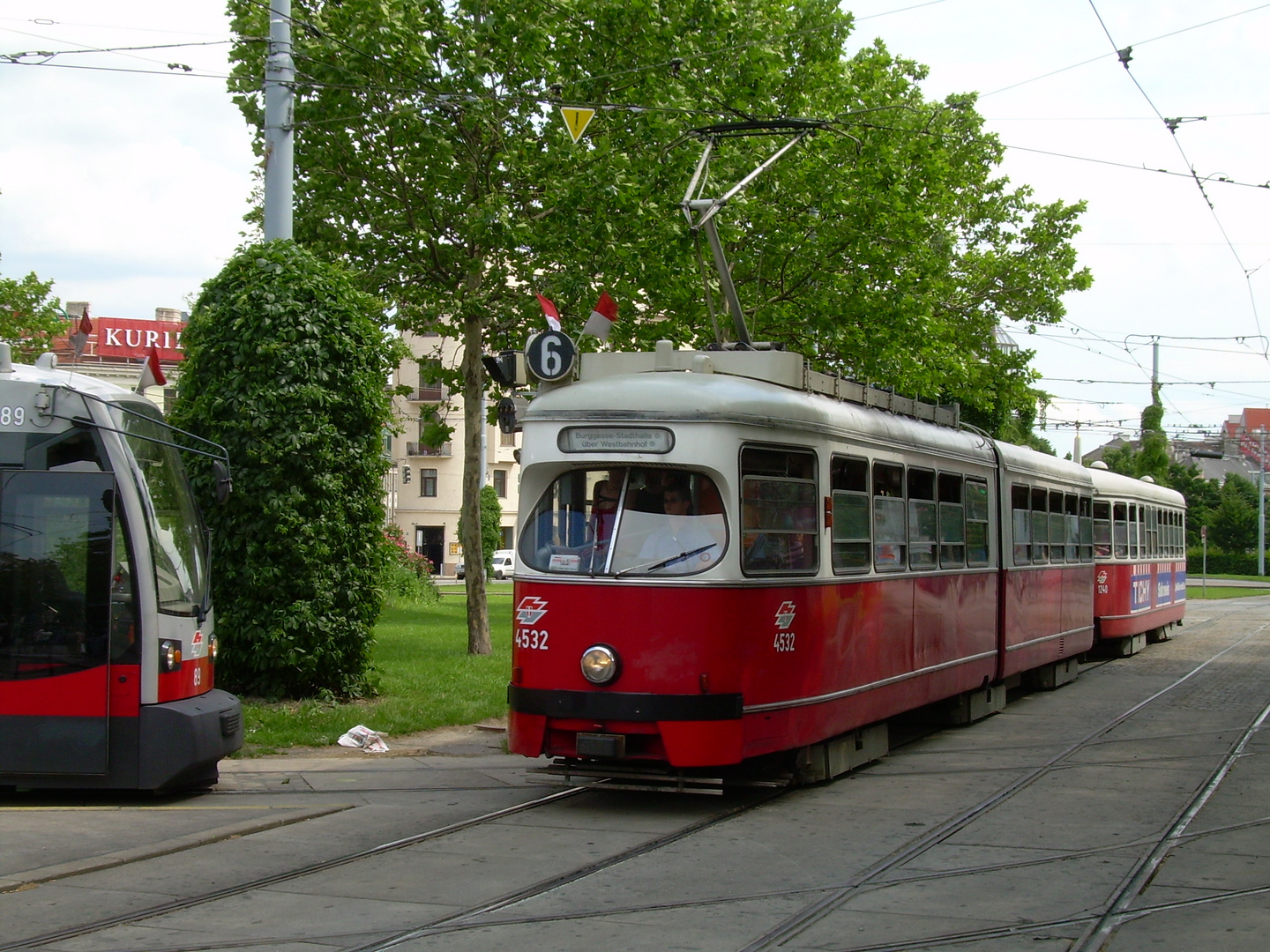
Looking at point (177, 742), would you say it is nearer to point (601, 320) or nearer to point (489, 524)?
point (601, 320)

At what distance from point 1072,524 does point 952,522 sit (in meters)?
6.09

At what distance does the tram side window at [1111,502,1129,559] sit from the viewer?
74.8 ft

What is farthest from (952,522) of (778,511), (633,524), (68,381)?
(68,381)

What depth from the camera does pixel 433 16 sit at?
19172mm

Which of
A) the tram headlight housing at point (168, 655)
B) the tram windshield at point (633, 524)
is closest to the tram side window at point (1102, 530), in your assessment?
the tram windshield at point (633, 524)

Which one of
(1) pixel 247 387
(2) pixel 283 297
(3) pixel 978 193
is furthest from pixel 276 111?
(3) pixel 978 193

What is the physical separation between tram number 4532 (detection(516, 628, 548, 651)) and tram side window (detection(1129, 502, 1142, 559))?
16859 millimetres

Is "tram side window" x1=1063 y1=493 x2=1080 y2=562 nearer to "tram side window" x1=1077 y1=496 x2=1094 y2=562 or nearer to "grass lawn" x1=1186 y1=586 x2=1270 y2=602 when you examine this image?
"tram side window" x1=1077 y1=496 x2=1094 y2=562

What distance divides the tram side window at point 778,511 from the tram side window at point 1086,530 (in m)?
10.4

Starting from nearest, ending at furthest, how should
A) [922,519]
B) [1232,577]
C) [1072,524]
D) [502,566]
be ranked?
[922,519] < [1072,524] < [502,566] < [1232,577]

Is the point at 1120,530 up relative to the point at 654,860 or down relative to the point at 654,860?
up

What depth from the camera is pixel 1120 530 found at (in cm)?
2327

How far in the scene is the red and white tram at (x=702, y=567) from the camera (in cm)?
925

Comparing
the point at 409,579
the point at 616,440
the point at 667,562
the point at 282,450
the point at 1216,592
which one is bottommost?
the point at 1216,592
